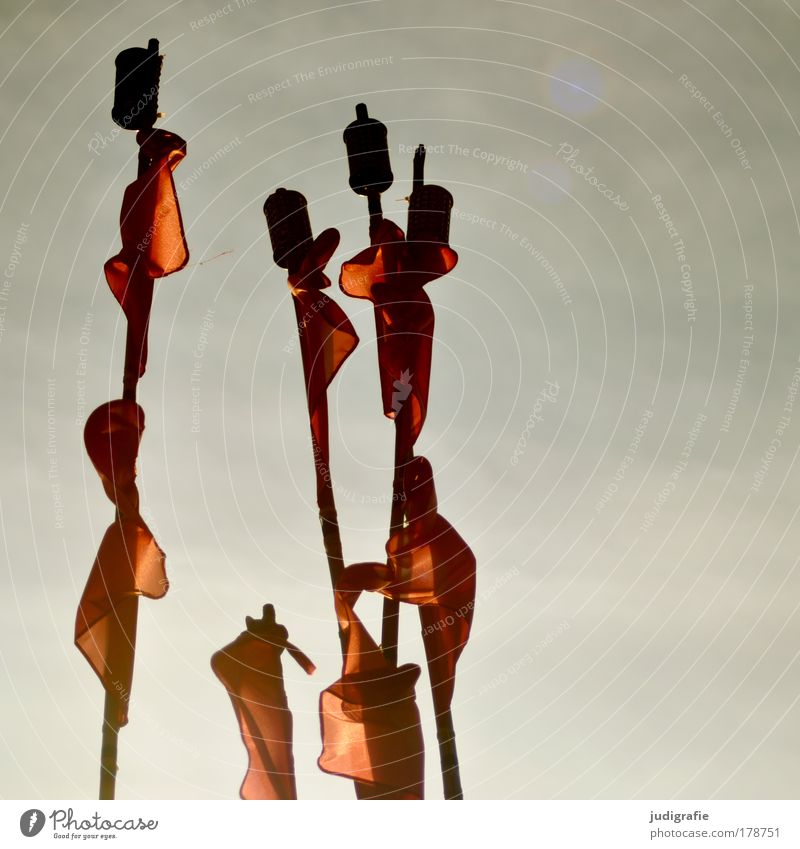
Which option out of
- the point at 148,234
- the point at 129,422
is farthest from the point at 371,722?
the point at 148,234

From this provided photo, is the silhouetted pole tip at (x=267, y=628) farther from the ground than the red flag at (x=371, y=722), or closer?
farther from the ground

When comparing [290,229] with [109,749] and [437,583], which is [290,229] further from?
[109,749]

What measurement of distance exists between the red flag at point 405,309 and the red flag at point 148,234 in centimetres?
85

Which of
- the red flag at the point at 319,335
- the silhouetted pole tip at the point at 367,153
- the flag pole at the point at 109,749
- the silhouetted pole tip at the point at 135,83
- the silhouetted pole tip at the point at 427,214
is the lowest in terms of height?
the flag pole at the point at 109,749

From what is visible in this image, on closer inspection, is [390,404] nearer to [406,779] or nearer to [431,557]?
[431,557]

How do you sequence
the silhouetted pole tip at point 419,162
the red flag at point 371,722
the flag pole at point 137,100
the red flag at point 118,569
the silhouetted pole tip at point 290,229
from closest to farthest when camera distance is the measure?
1. the red flag at point 371,722
2. the red flag at point 118,569
3. the silhouetted pole tip at point 419,162
4. the flag pole at point 137,100
5. the silhouetted pole tip at point 290,229

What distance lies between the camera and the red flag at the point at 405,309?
357 cm

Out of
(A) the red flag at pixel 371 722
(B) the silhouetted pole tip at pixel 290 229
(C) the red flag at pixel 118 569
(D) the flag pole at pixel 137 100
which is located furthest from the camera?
(B) the silhouetted pole tip at pixel 290 229

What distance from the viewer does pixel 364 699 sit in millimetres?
3297

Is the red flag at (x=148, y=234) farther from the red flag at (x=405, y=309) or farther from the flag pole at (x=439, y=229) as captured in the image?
the flag pole at (x=439, y=229)

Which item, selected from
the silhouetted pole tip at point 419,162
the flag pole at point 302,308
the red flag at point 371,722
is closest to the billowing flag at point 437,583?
the red flag at point 371,722

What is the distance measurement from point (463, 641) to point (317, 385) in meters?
1.28

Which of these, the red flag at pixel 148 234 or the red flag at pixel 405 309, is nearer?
the red flag at pixel 405 309
